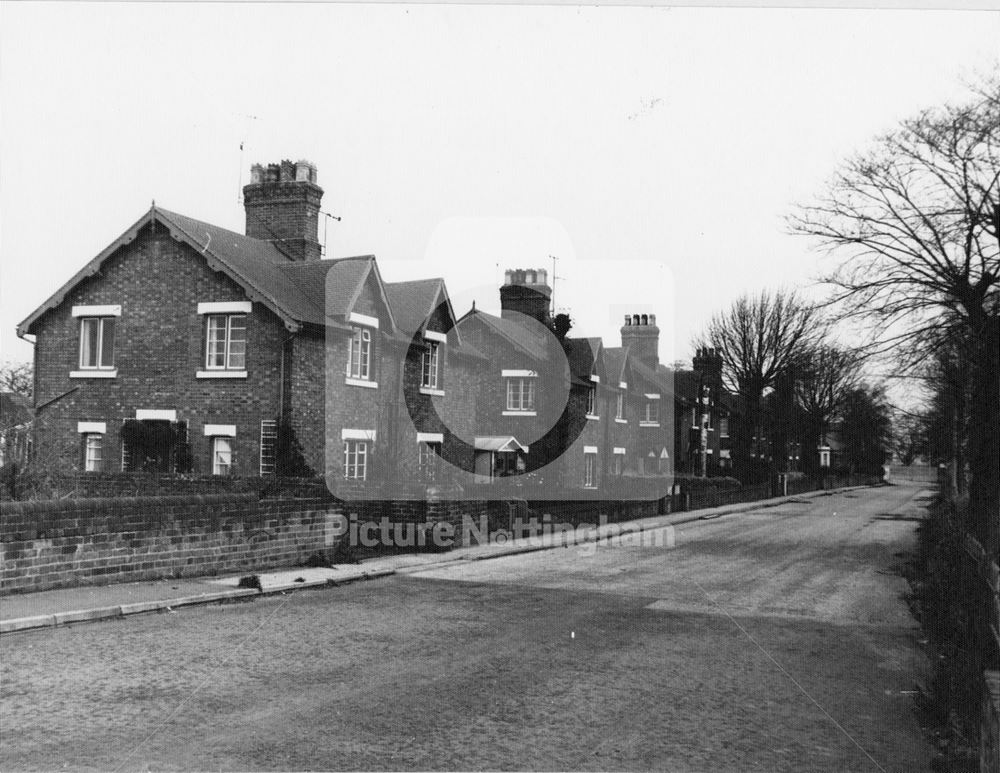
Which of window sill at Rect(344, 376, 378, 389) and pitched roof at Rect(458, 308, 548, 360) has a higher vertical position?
pitched roof at Rect(458, 308, 548, 360)

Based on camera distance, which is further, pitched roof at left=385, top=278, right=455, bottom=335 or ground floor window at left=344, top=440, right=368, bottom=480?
pitched roof at left=385, top=278, right=455, bottom=335

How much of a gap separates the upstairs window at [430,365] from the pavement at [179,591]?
26.9 ft

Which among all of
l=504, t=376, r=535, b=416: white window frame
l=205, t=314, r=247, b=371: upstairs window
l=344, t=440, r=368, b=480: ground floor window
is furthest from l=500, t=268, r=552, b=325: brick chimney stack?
l=205, t=314, r=247, b=371: upstairs window

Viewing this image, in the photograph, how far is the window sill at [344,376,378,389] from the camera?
23175 millimetres

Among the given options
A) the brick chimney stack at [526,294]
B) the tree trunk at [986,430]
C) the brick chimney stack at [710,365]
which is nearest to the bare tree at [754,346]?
the brick chimney stack at [710,365]

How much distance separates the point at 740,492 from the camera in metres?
47.4

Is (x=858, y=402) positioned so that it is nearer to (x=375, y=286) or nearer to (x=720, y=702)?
(x=375, y=286)

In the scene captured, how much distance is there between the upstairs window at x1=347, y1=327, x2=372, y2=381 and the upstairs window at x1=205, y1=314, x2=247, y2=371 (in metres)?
2.91

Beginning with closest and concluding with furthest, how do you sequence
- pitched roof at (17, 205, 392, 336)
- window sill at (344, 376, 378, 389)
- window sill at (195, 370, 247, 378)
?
1. pitched roof at (17, 205, 392, 336)
2. window sill at (195, 370, 247, 378)
3. window sill at (344, 376, 378, 389)

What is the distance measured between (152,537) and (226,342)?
33.0 ft

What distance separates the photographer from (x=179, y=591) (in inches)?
482

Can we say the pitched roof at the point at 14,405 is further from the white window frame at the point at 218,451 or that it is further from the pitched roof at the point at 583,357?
the pitched roof at the point at 583,357

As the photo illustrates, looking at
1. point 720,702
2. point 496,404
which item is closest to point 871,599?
point 720,702

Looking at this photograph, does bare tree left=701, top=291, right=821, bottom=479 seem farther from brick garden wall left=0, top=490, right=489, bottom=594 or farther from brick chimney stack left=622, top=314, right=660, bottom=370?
brick garden wall left=0, top=490, right=489, bottom=594
